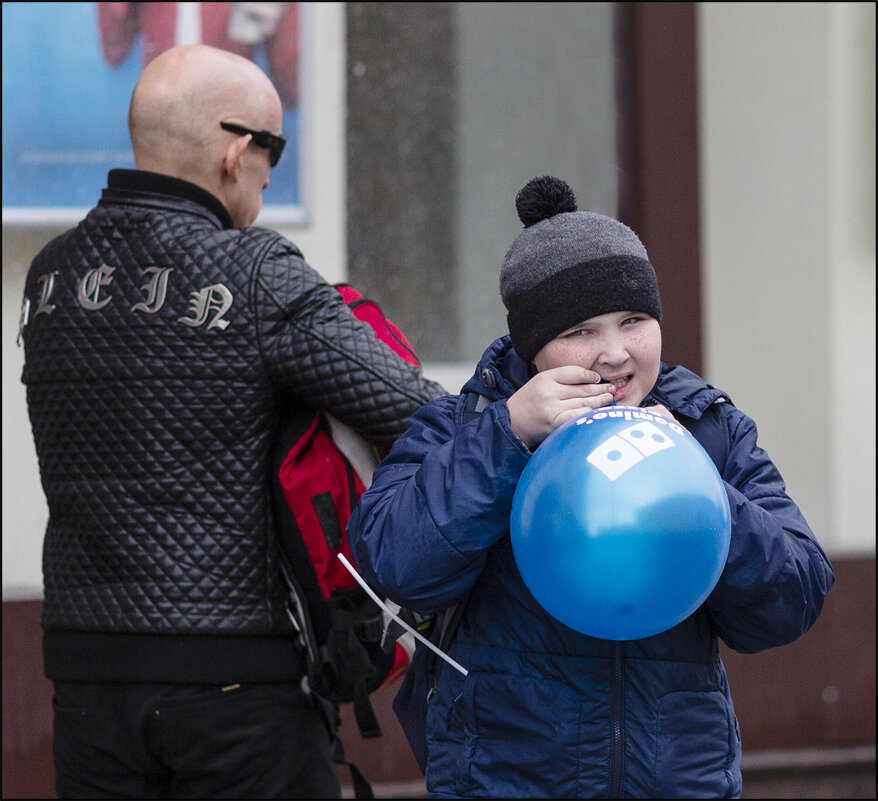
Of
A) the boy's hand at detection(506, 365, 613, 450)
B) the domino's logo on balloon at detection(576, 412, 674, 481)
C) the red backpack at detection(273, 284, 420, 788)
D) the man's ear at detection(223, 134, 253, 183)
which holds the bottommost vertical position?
the red backpack at detection(273, 284, 420, 788)

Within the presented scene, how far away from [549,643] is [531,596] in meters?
0.08

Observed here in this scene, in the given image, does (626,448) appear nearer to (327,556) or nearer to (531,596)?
(531,596)

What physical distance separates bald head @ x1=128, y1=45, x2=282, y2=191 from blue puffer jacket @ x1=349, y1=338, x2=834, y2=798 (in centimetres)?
89

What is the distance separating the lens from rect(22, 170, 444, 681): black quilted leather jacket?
2303mm

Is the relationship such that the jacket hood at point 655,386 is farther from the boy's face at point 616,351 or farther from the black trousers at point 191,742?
the black trousers at point 191,742

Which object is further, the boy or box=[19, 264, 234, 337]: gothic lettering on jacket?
box=[19, 264, 234, 337]: gothic lettering on jacket

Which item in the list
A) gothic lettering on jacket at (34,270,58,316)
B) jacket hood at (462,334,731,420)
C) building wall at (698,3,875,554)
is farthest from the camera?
building wall at (698,3,875,554)

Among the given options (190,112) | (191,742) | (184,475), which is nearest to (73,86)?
(190,112)

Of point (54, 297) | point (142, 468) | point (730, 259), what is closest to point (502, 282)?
point (142, 468)

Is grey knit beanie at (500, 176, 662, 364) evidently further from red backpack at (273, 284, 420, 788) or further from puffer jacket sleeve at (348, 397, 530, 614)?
red backpack at (273, 284, 420, 788)

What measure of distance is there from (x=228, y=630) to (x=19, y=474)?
75.0 inches

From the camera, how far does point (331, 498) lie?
2.33 meters

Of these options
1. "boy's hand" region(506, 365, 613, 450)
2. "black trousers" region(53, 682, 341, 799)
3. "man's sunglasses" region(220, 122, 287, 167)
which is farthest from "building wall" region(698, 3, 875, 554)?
"boy's hand" region(506, 365, 613, 450)

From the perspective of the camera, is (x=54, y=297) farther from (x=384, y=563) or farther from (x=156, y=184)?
(x=384, y=563)
